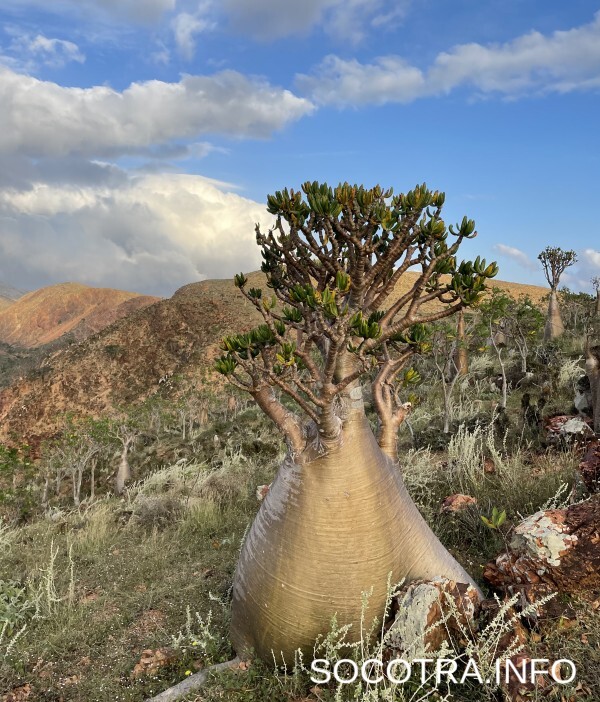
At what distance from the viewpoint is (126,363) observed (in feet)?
131

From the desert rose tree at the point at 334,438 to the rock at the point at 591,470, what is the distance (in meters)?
1.59

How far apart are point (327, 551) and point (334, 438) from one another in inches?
23.5

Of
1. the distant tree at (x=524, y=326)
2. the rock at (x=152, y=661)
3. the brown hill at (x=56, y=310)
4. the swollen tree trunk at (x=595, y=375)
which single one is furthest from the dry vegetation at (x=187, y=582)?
the brown hill at (x=56, y=310)

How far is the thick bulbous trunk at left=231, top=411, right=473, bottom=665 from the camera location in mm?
2498

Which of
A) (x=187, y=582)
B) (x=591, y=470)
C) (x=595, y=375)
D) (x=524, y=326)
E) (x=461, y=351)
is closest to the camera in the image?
(x=591, y=470)

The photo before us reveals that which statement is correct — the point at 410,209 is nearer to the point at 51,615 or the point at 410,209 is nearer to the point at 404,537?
the point at 404,537

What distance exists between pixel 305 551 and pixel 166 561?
7.90 ft

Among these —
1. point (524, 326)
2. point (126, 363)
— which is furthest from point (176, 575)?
point (126, 363)

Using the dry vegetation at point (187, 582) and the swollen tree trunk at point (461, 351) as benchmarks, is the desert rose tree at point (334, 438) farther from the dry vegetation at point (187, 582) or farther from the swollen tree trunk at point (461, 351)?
the swollen tree trunk at point (461, 351)

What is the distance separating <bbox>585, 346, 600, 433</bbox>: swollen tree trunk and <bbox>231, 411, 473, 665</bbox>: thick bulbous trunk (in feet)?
10.8

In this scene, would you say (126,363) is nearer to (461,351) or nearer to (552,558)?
(461,351)

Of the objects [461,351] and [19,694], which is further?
[461,351]

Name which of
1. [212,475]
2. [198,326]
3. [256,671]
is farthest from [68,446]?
[198,326]

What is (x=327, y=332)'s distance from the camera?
2.16m
